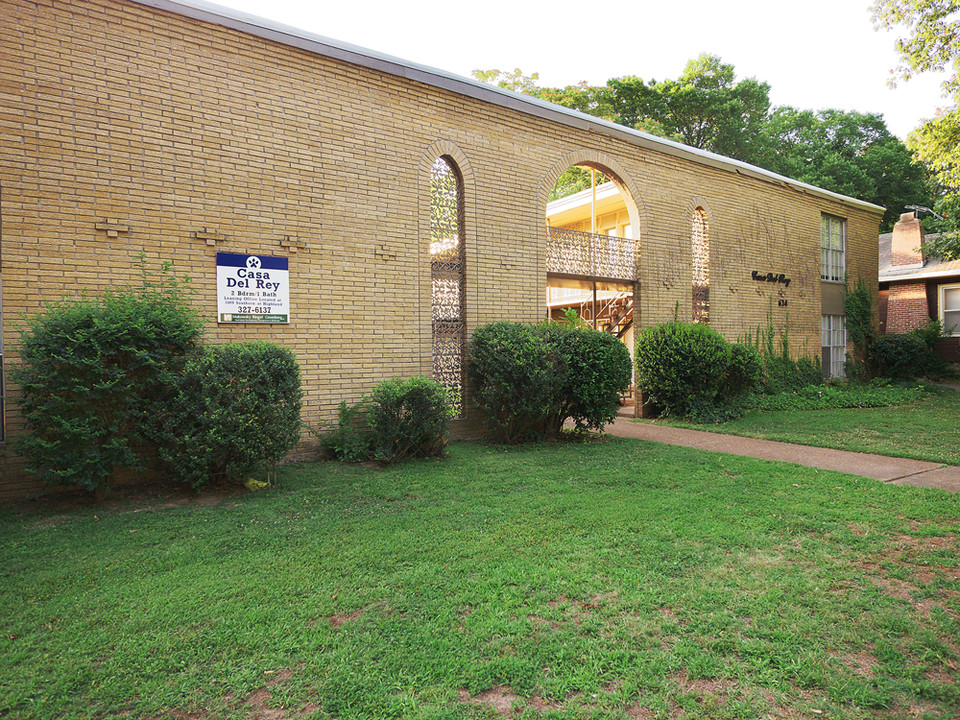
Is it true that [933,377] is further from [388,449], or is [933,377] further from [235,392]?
[235,392]

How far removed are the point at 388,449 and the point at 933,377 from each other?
68.5 feet

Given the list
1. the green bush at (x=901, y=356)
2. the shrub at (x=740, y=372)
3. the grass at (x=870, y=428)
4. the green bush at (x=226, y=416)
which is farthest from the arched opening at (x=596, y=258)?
the green bush at (x=901, y=356)

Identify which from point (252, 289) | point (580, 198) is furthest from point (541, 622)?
point (580, 198)

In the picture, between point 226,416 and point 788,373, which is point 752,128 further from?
point 226,416

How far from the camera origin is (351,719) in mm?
2322

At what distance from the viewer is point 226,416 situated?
5.60 metres

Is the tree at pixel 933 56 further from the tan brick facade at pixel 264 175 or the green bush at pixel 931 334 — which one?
the green bush at pixel 931 334

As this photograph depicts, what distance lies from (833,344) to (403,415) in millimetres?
16390

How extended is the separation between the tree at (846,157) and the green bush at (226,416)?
35.8m

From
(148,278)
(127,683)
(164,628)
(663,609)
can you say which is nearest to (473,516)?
(663,609)

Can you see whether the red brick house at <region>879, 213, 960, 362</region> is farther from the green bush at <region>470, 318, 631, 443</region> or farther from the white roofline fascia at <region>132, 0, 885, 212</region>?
the green bush at <region>470, 318, 631, 443</region>

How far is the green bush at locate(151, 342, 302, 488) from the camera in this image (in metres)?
5.59

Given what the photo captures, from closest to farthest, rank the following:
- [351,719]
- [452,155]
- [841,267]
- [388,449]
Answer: [351,719] → [388,449] → [452,155] → [841,267]

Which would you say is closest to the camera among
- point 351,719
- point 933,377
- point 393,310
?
point 351,719
